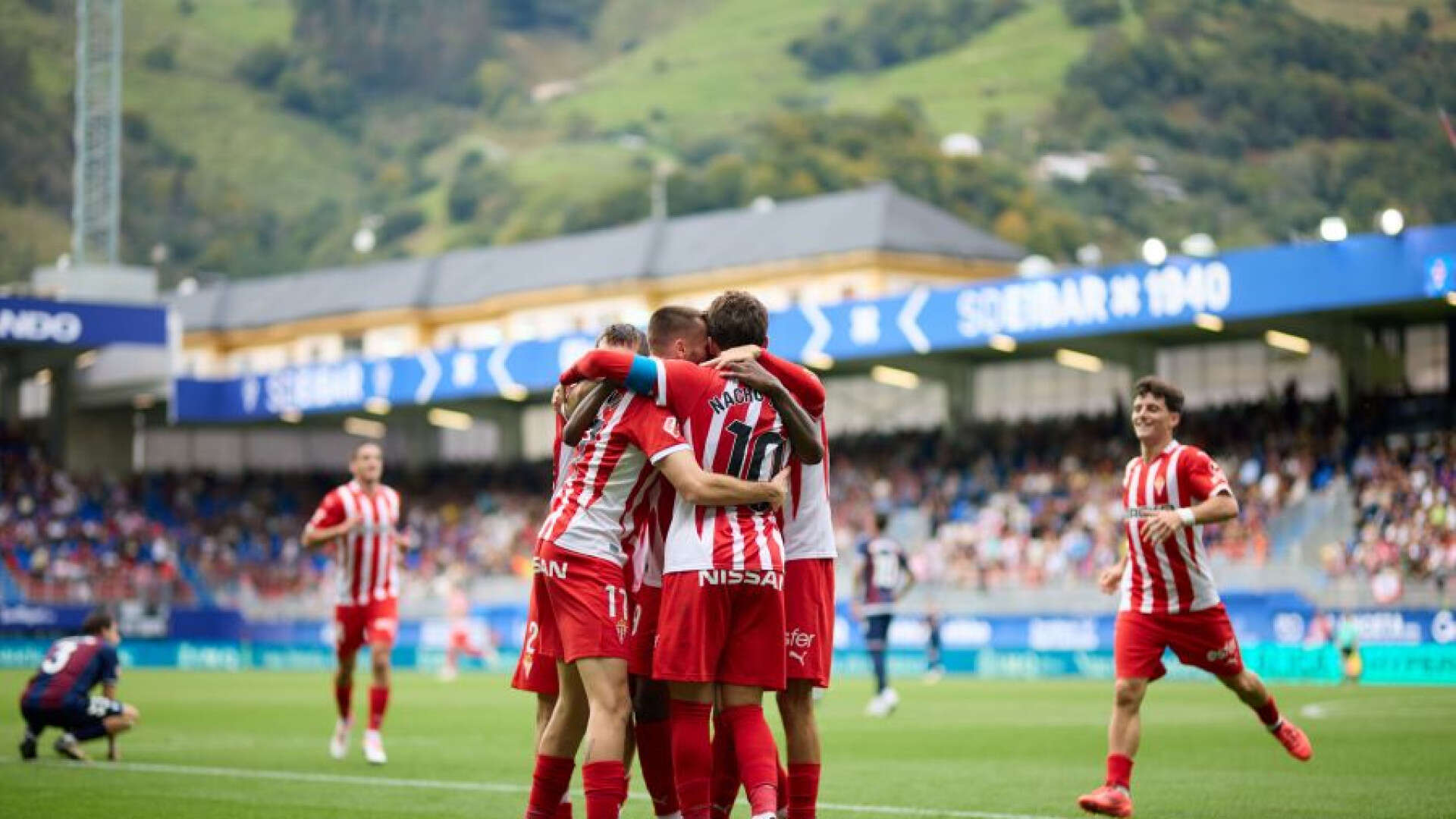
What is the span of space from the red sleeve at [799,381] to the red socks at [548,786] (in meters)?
1.95

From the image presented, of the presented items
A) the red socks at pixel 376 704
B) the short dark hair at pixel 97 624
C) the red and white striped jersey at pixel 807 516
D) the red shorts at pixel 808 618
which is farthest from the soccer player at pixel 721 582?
the short dark hair at pixel 97 624

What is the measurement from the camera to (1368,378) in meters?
38.0

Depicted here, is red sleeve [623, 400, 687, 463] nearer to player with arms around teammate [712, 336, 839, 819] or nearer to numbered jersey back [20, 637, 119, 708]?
player with arms around teammate [712, 336, 839, 819]

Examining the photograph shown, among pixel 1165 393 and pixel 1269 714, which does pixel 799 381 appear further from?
pixel 1269 714

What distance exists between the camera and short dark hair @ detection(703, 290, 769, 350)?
28.3 feet

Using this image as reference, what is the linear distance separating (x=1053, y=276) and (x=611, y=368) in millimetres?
31173

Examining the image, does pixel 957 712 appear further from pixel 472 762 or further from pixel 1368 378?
pixel 1368 378

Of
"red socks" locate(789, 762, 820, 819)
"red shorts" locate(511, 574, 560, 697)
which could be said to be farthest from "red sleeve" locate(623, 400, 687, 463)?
"red socks" locate(789, 762, 820, 819)

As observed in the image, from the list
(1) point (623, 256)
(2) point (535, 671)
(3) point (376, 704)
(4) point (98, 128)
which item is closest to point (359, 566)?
(3) point (376, 704)

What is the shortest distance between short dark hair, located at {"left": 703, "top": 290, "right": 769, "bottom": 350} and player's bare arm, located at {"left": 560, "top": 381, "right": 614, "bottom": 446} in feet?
1.85

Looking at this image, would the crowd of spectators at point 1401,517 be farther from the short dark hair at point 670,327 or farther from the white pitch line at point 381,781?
the short dark hair at point 670,327

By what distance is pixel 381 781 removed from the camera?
45.9 ft

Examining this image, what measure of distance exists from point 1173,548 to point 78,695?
28.4 feet

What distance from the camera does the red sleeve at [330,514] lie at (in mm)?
16297
